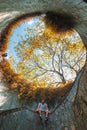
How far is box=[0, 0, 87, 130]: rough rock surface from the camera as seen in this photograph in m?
8.30

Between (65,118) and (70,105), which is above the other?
(70,105)

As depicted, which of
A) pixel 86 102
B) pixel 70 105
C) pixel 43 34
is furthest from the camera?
pixel 43 34

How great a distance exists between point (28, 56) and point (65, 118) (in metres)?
12.2

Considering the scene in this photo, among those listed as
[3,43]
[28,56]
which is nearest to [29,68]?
[28,56]

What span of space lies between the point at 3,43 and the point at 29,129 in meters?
6.03

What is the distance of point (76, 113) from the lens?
11398 mm

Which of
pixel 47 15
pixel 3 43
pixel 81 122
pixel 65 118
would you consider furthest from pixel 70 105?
pixel 3 43

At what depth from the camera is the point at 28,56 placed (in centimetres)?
2433

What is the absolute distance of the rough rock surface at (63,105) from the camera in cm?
830

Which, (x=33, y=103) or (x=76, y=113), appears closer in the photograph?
(x=76, y=113)

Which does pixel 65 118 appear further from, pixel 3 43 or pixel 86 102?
pixel 3 43

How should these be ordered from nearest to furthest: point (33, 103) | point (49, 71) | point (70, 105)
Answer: point (70, 105) → point (33, 103) → point (49, 71)

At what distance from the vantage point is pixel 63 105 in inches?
553

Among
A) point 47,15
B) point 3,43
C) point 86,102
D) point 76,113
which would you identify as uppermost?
point 47,15
